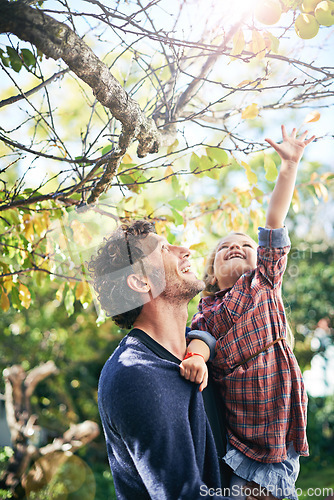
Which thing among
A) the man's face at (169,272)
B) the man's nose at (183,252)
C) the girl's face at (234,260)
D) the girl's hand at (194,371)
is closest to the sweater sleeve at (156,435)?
the girl's hand at (194,371)

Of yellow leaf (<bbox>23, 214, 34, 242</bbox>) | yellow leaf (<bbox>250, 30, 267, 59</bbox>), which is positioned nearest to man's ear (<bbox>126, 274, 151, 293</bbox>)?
yellow leaf (<bbox>23, 214, 34, 242</bbox>)

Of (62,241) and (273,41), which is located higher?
(273,41)

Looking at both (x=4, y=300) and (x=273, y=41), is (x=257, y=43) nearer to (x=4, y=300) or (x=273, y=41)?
(x=273, y=41)

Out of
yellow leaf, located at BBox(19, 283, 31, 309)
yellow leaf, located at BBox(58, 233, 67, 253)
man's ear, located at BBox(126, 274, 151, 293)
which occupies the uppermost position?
yellow leaf, located at BBox(58, 233, 67, 253)

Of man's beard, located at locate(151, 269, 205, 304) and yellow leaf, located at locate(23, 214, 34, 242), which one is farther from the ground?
yellow leaf, located at locate(23, 214, 34, 242)

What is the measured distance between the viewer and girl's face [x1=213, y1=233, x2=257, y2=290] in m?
1.87

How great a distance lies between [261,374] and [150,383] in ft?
1.50

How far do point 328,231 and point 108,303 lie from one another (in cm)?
864

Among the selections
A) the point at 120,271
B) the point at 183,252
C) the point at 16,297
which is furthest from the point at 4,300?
the point at 183,252

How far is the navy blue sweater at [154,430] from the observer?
1188 millimetres

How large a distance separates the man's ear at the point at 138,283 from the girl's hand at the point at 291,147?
68cm

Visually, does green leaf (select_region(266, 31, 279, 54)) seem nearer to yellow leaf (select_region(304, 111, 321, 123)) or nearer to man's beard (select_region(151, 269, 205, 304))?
yellow leaf (select_region(304, 111, 321, 123))

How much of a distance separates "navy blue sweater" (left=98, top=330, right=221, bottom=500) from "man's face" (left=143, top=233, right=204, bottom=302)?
27cm

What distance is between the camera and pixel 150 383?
128 centimetres
